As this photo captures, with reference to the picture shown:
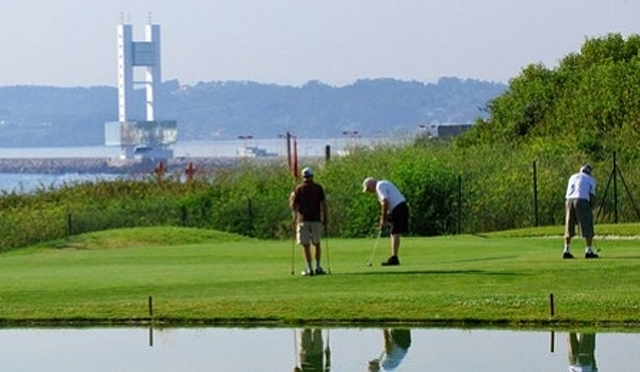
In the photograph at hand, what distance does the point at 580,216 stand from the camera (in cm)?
3291

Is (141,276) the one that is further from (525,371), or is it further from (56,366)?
(525,371)

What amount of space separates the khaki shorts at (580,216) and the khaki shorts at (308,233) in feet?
15.9

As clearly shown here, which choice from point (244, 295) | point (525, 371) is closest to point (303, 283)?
point (244, 295)

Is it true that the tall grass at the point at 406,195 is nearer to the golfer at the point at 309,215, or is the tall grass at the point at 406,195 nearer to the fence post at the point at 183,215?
the fence post at the point at 183,215

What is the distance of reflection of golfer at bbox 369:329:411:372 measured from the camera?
20359 millimetres

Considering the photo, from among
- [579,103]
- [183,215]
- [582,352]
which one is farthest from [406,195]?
[582,352]

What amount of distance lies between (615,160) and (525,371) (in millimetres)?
35158

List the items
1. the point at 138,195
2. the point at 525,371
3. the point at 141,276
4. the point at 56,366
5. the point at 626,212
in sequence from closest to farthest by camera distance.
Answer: the point at 525,371 < the point at 56,366 < the point at 141,276 < the point at 626,212 < the point at 138,195

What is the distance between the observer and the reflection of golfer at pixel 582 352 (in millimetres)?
19672

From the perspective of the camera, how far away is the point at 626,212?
53500 millimetres

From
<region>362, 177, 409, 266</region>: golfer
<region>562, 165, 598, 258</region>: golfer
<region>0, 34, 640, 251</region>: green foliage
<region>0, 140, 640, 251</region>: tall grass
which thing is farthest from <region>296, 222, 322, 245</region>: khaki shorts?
<region>0, 34, 640, 251</region>: green foliage

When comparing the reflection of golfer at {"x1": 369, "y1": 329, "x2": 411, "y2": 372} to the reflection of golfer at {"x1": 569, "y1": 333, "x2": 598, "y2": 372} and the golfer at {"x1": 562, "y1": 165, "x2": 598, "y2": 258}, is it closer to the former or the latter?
the reflection of golfer at {"x1": 569, "y1": 333, "x2": 598, "y2": 372}

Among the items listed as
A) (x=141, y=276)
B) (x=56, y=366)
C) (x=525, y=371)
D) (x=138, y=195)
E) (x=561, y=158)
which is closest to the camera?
(x=525, y=371)

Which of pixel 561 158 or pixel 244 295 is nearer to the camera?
pixel 244 295
